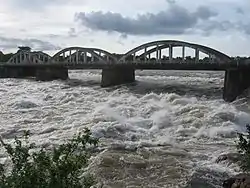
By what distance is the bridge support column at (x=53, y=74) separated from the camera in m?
67.9

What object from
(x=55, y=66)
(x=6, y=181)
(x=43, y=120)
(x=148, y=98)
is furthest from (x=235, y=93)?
(x=55, y=66)

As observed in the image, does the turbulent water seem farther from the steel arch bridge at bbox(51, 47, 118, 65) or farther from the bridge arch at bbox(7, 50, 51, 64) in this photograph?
the bridge arch at bbox(7, 50, 51, 64)

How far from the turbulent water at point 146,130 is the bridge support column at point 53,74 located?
29182 millimetres

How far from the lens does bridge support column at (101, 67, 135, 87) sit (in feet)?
163

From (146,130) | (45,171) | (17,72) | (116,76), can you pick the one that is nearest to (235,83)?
(146,130)

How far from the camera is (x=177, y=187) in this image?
45.3 ft

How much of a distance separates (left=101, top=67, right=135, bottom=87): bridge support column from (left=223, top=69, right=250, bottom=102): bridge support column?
614 inches

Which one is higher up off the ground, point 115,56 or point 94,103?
point 115,56

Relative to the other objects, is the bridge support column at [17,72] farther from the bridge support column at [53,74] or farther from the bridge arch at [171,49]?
the bridge arch at [171,49]

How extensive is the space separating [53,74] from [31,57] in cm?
1731

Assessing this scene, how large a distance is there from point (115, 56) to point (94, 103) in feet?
70.2

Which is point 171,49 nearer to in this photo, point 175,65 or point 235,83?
point 175,65

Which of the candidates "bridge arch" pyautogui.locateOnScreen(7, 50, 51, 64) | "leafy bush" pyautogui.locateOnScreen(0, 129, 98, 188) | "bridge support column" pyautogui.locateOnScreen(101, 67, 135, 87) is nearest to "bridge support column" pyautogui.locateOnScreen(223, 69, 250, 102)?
"bridge support column" pyautogui.locateOnScreen(101, 67, 135, 87)

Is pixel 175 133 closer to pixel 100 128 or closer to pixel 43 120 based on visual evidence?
pixel 100 128
